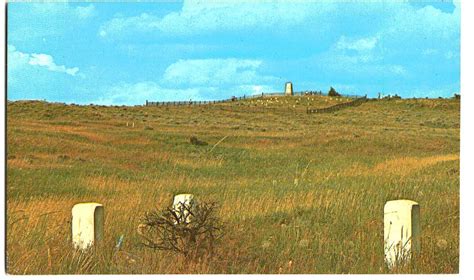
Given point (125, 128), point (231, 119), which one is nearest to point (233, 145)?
point (125, 128)

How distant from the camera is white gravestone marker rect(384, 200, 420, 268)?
213 inches

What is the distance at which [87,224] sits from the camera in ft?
18.5

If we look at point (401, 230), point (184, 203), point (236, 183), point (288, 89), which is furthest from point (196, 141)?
point (288, 89)

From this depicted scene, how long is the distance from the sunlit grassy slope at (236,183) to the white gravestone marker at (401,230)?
0.15 meters

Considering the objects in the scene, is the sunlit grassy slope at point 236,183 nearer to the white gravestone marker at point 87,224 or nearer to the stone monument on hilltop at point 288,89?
the white gravestone marker at point 87,224

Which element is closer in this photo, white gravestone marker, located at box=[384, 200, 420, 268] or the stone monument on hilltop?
white gravestone marker, located at box=[384, 200, 420, 268]

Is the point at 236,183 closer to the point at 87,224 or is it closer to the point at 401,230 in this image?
the point at 87,224

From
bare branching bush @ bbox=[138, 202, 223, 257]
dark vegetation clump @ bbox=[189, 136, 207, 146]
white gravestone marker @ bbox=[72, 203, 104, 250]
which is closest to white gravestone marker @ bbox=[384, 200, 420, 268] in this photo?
bare branching bush @ bbox=[138, 202, 223, 257]

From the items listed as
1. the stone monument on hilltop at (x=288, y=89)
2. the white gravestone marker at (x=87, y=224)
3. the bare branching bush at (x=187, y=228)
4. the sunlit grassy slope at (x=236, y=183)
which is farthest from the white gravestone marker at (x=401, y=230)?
the stone monument on hilltop at (x=288, y=89)

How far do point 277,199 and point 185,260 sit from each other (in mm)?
4901

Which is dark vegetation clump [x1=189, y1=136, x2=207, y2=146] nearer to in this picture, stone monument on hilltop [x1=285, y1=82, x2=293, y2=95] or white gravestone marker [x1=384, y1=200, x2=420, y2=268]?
white gravestone marker [x1=384, y1=200, x2=420, y2=268]

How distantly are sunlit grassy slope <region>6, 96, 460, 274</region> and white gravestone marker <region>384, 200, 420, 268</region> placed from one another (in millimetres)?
Answer: 151
